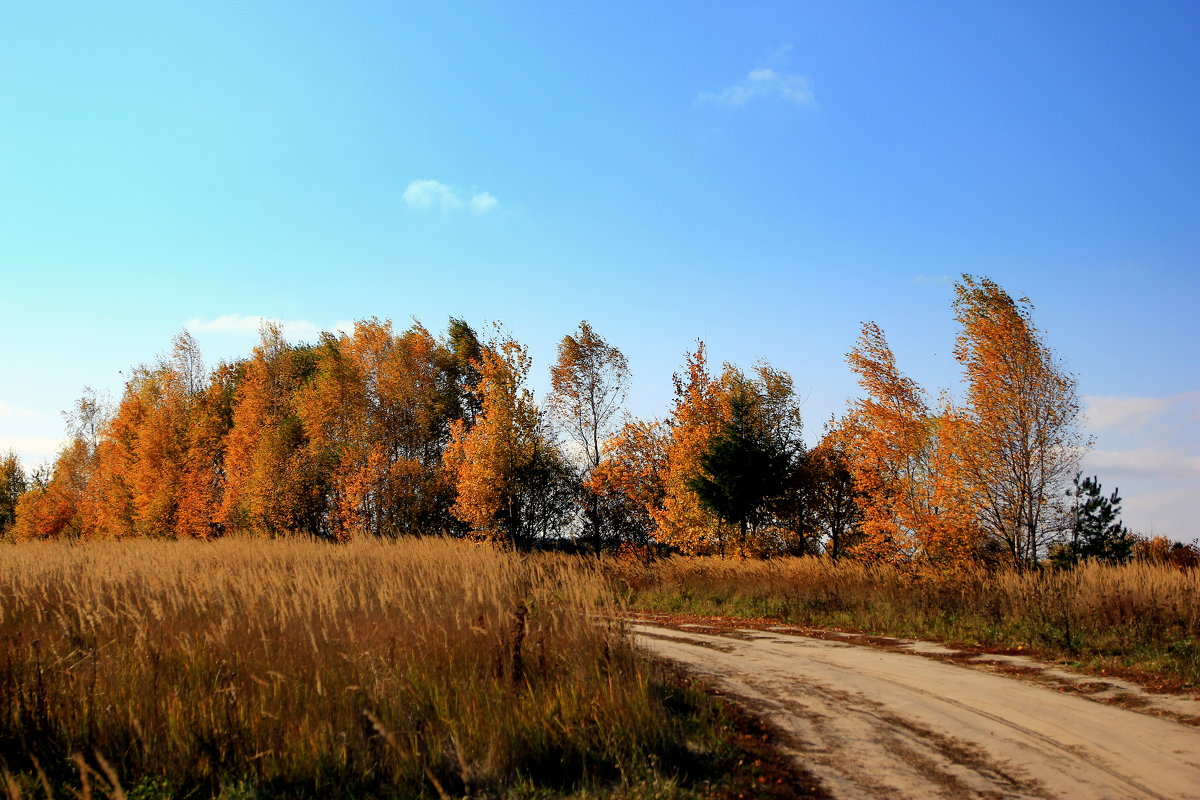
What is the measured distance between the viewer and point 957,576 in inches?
797

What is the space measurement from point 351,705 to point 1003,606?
15.0 metres

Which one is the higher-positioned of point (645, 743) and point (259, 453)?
point (259, 453)

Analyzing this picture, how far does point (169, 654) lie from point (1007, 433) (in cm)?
2744

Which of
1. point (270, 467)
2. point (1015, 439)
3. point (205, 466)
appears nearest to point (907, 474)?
point (1015, 439)

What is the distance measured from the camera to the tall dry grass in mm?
7398

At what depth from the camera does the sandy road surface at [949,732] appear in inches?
291

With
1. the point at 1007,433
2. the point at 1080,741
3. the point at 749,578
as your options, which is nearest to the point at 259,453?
the point at 749,578

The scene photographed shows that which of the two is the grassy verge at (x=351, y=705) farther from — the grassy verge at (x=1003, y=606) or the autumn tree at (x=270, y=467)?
the autumn tree at (x=270, y=467)

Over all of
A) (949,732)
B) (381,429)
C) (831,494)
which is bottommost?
(949,732)

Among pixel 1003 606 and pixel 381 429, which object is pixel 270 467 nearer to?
pixel 381 429

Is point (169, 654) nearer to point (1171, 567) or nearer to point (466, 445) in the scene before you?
point (1171, 567)

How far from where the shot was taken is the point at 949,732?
888 centimetres

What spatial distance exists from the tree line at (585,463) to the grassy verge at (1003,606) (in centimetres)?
653

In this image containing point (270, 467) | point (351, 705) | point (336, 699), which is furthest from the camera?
point (270, 467)
